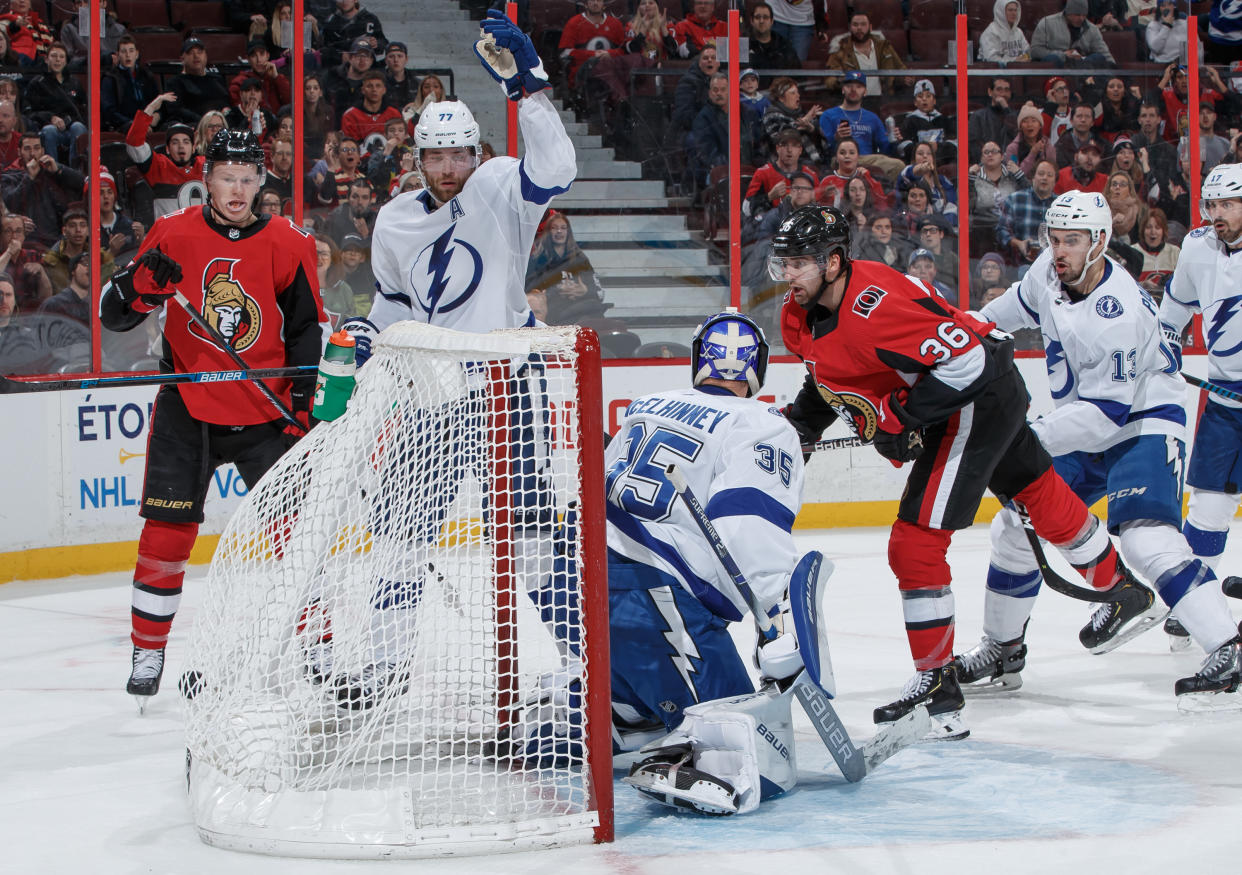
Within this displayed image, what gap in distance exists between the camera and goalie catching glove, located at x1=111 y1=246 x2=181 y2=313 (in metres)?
3.34

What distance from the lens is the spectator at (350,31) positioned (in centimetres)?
609

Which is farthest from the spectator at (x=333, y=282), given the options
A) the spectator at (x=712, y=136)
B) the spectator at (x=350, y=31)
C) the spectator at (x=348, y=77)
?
the spectator at (x=712, y=136)

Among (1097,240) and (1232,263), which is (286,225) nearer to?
(1097,240)

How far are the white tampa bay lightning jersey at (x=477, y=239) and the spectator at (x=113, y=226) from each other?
8.73 feet

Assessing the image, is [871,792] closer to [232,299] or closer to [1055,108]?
[232,299]

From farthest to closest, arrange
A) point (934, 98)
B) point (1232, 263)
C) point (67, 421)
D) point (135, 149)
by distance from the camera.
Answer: point (934, 98) < point (135, 149) < point (67, 421) < point (1232, 263)

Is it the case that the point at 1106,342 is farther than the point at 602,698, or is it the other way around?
the point at 1106,342

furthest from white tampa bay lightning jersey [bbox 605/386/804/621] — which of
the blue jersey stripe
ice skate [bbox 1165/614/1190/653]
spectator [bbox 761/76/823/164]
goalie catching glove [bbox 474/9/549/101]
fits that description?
spectator [bbox 761/76/823/164]

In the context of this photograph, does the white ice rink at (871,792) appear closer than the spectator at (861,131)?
Yes

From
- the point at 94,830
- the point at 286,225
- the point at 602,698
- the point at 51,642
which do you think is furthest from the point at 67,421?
the point at 602,698

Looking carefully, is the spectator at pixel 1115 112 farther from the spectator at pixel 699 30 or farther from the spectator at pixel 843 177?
the spectator at pixel 699 30

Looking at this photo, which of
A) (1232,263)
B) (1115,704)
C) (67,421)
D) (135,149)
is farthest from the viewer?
(135,149)

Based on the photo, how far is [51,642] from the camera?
428 centimetres

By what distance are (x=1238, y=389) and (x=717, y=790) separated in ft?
8.26
